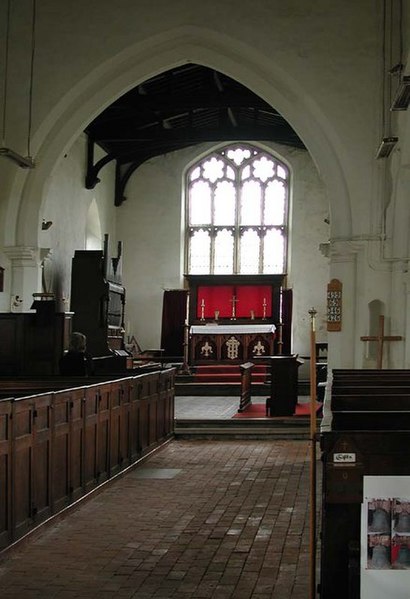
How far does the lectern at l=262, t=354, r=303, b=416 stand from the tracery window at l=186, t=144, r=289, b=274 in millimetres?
8645

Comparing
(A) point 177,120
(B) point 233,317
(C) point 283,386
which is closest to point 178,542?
(C) point 283,386

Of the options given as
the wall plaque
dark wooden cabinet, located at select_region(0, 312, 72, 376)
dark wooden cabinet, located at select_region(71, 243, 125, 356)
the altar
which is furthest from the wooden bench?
the altar

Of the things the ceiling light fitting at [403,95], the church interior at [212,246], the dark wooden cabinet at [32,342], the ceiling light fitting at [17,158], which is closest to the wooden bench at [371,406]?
the church interior at [212,246]

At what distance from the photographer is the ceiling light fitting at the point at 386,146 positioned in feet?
31.3

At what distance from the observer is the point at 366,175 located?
11773 millimetres

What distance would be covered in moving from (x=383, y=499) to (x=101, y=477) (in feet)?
13.8

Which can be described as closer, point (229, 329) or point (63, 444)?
point (63, 444)

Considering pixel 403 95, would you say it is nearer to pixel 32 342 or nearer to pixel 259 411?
pixel 259 411

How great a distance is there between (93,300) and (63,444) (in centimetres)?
1052

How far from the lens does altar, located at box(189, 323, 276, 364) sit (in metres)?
18.2

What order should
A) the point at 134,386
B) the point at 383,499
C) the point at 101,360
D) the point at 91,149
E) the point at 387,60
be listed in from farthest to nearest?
1. the point at 91,149
2. the point at 101,360
3. the point at 387,60
4. the point at 134,386
5. the point at 383,499

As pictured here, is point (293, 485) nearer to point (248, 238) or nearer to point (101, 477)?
point (101, 477)

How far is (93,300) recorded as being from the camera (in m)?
16.0

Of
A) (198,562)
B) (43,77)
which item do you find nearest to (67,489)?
(198,562)
